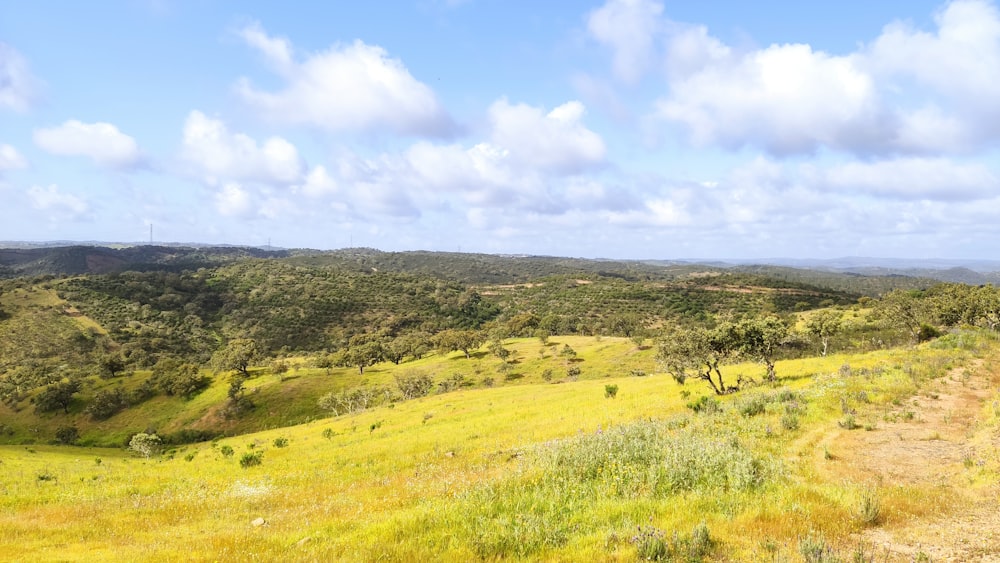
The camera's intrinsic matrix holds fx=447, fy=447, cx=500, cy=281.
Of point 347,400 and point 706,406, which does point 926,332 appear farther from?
point 347,400

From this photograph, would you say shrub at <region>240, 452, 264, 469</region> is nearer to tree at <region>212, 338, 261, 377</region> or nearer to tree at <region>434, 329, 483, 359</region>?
tree at <region>212, 338, 261, 377</region>

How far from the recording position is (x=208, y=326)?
6895 inches

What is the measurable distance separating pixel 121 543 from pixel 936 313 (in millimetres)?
74635

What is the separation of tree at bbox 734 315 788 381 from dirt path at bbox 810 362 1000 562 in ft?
21.7

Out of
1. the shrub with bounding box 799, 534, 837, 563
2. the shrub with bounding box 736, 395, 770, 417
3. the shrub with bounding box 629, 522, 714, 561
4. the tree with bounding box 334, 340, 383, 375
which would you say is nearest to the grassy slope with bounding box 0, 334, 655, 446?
the tree with bounding box 334, 340, 383, 375

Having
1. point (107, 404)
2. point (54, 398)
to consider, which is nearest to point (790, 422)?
point (107, 404)

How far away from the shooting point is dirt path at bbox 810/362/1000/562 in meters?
7.59

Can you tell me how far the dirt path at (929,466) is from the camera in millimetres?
7594

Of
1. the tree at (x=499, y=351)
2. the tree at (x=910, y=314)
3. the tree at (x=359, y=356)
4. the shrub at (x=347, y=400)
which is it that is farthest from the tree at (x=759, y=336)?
the tree at (x=359, y=356)

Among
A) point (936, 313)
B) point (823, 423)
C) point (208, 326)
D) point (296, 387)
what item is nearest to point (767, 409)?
point (823, 423)

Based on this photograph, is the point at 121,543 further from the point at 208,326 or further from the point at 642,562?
the point at 208,326

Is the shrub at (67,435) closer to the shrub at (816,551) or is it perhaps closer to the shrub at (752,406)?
the shrub at (752,406)

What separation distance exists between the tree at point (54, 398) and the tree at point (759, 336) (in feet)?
370

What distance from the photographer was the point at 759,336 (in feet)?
84.5
